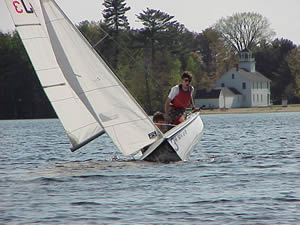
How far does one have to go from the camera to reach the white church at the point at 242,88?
339ft

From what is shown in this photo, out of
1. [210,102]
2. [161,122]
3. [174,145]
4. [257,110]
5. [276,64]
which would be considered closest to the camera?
[174,145]

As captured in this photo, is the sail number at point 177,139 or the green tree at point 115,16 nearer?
the sail number at point 177,139

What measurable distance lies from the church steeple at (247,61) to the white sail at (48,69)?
9087cm

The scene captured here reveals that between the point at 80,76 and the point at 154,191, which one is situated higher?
the point at 80,76

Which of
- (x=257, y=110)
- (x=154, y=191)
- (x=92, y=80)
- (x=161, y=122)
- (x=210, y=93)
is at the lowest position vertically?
(x=257, y=110)

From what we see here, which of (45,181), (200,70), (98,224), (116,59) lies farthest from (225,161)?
(200,70)

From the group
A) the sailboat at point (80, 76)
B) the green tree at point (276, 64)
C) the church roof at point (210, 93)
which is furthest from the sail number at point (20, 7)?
the green tree at point (276, 64)

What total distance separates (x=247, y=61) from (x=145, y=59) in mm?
29142

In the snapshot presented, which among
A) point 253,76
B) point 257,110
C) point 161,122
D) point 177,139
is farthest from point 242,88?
point 177,139

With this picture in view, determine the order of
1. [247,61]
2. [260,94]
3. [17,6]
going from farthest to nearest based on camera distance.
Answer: [260,94], [247,61], [17,6]

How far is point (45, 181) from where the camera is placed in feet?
45.5

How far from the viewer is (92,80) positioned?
1481cm

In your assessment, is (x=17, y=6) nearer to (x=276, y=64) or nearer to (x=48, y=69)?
(x=48, y=69)

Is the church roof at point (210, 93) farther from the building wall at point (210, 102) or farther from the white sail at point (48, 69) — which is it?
the white sail at point (48, 69)
